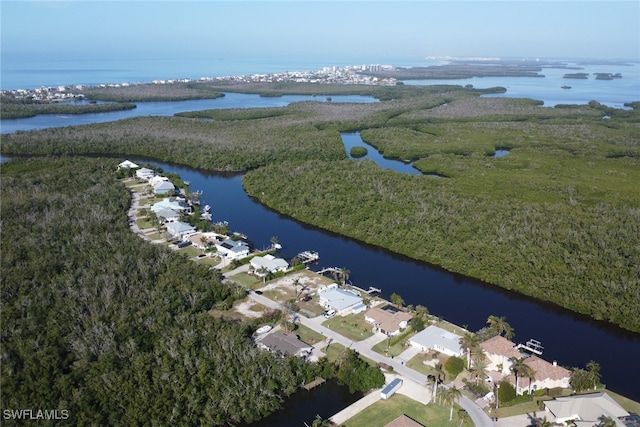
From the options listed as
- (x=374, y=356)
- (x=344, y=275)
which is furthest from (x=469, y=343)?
(x=344, y=275)

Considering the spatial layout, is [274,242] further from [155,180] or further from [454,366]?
[155,180]

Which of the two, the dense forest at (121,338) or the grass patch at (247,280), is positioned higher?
the dense forest at (121,338)

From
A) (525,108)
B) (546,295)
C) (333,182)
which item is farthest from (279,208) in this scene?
(525,108)

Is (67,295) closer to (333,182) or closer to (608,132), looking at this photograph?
(333,182)

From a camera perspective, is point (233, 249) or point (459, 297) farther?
point (233, 249)

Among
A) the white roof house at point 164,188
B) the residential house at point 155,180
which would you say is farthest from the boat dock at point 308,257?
the residential house at point 155,180

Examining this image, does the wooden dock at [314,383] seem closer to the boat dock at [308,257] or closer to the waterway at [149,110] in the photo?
the boat dock at [308,257]
